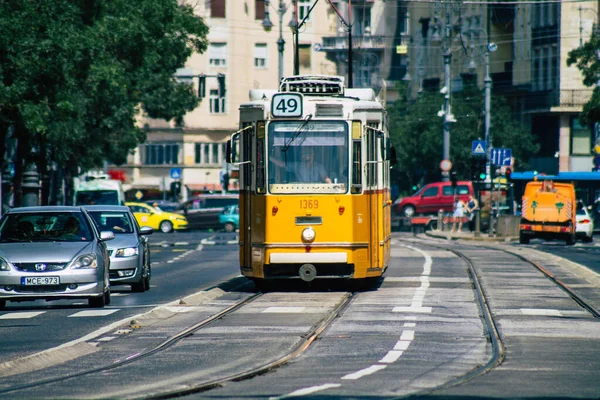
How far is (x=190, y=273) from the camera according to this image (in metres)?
30.8

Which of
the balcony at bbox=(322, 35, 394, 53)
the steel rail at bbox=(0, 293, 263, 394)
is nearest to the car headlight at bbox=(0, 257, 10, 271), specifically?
the steel rail at bbox=(0, 293, 263, 394)

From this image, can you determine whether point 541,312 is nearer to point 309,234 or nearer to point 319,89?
point 309,234

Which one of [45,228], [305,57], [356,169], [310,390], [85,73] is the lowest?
[310,390]

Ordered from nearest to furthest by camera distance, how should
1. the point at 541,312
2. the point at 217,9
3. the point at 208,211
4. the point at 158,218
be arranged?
the point at 541,312
the point at 158,218
the point at 208,211
the point at 217,9

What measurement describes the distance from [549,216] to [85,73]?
1975cm

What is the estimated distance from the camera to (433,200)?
2768 inches

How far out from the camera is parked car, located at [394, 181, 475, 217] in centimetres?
6938

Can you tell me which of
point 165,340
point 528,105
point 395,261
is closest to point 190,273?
point 395,261

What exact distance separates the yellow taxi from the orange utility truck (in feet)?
68.8

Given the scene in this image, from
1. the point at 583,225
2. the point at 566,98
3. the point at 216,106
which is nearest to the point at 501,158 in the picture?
the point at 583,225

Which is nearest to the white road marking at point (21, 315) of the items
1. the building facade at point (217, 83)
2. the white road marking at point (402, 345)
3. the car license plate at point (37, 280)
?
the car license plate at point (37, 280)

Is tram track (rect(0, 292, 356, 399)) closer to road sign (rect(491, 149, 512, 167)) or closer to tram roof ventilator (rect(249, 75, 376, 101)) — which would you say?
tram roof ventilator (rect(249, 75, 376, 101))

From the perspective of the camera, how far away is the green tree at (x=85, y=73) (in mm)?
31406

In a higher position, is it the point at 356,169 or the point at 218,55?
the point at 218,55
